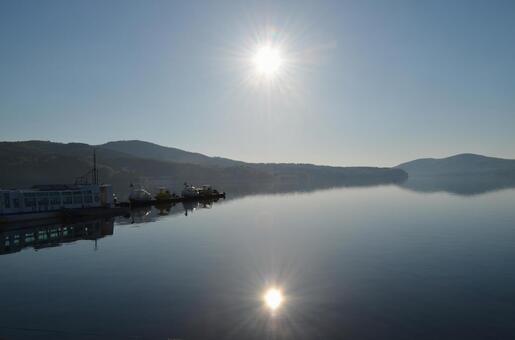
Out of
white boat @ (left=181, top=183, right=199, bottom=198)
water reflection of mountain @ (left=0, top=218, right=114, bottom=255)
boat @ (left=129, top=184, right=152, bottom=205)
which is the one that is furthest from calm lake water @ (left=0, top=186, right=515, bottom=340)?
white boat @ (left=181, top=183, right=199, bottom=198)

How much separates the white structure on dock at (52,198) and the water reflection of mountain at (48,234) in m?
5.04

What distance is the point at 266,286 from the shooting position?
2805 cm

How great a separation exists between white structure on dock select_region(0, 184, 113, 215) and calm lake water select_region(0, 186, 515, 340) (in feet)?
80.5

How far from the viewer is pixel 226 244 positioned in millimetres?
46594

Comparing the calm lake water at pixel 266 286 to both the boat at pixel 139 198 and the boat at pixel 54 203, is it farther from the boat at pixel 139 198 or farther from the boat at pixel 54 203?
the boat at pixel 139 198

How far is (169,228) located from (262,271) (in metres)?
34.3

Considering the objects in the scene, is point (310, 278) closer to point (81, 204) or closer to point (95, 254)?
point (95, 254)

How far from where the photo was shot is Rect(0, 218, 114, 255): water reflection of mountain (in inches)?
1854

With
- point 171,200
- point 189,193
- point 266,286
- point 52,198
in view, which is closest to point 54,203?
point 52,198

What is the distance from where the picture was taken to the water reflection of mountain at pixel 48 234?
155 ft

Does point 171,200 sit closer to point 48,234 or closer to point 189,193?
point 189,193

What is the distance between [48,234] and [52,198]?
20150 mm

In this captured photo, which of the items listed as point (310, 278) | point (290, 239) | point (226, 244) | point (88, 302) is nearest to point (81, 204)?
point (226, 244)

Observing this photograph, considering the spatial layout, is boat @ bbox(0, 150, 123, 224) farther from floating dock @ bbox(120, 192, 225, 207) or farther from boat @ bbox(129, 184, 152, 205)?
boat @ bbox(129, 184, 152, 205)
